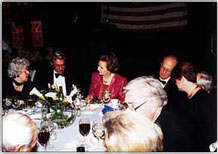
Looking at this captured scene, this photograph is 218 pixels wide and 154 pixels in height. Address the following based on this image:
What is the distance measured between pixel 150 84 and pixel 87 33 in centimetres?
302

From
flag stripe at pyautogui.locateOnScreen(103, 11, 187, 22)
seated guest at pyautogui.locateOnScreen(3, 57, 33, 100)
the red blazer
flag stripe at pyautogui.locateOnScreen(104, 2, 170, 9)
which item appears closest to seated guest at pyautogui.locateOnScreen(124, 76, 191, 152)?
the red blazer

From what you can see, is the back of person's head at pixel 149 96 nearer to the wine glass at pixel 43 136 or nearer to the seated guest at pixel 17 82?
the wine glass at pixel 43 136

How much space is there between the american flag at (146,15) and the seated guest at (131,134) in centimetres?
255

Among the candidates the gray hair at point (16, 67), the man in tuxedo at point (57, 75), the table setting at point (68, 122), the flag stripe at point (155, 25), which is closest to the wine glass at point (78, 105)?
the table setting at point (68, 122)

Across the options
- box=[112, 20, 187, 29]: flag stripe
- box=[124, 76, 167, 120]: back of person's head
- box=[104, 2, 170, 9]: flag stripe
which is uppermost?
box=[104, 2, 170, 9]: flag stripe

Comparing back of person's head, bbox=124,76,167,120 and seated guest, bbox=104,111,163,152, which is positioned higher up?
back of person's head, bbox=124,76,167,120

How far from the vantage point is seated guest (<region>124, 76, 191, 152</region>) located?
144 cm

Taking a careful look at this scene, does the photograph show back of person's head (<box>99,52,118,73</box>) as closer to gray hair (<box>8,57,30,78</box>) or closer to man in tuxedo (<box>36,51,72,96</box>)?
man in tuxedo (<box>36,51,72,96</box>)

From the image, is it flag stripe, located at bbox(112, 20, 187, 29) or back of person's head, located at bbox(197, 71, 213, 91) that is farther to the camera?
flag stripe, located at bbox(112, 20, 187, 29)

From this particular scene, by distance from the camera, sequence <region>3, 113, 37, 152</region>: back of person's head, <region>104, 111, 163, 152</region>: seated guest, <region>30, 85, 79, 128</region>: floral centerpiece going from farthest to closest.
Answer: <region>30, 85, 79, 128</region>: floral centerpiece < <region>3, 113, 37, 152</region>: back of person's head < <region>104, 111, 163, 152</region>: seated guest

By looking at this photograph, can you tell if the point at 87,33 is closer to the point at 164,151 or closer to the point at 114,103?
the point at 114,103

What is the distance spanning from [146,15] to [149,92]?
229 cm

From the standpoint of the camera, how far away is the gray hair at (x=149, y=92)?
5.11ft

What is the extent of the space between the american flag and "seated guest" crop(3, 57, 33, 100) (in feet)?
5.52
